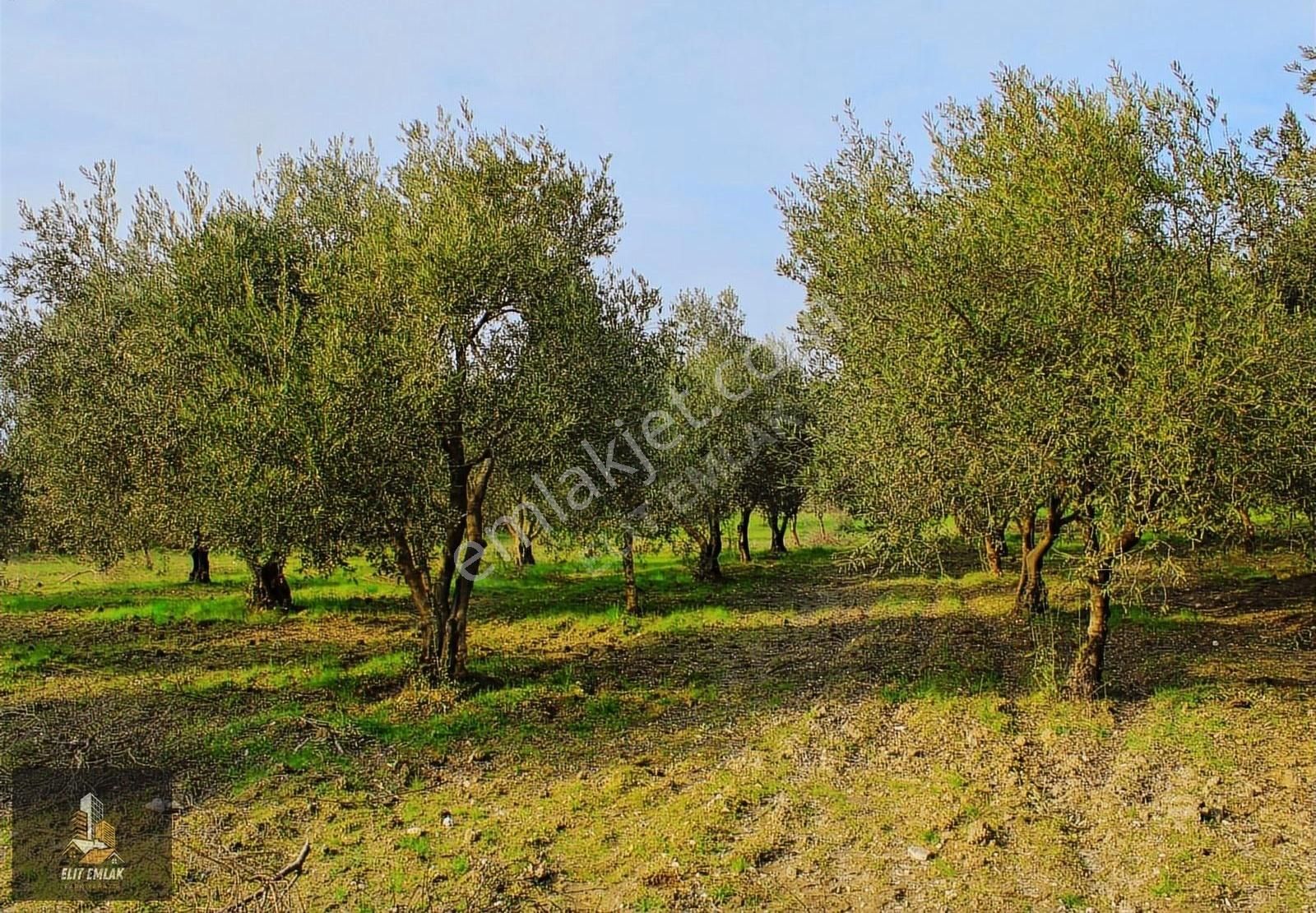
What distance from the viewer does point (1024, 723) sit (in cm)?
1357

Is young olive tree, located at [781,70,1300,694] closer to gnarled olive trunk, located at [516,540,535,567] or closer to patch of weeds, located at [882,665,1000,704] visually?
patch of weeds, located at [882,665,1000,704]

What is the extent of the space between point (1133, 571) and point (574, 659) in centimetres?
1262

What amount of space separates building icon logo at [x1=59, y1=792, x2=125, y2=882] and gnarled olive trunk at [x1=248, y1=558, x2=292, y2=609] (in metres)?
17.7

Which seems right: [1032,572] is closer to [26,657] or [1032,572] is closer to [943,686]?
[943,686]

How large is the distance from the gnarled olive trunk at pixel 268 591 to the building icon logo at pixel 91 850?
58.2ft

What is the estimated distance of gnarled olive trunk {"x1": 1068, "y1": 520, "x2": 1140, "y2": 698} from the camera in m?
12.9

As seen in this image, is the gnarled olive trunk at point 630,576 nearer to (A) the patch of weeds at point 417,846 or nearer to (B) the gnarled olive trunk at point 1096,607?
(B) the gnarled olive trunk at point 1096,607

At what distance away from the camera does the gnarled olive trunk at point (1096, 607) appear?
507 inches

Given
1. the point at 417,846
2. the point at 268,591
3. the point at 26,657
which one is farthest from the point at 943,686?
the point at 268,591

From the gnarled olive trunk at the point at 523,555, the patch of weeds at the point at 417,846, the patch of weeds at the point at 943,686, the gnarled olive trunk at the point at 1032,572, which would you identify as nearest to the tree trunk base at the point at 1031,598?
the gnarled olive trunk at the point at 1032,572

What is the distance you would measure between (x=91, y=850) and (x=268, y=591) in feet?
63.9

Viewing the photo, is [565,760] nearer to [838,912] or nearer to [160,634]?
[838,912]

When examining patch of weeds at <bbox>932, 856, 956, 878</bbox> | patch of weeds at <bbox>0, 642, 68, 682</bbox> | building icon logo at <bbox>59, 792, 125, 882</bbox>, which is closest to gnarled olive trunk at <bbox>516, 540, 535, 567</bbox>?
patch of weeds at <bbox>0, 642, 68, 682</bbox>

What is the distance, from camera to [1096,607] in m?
13.9
